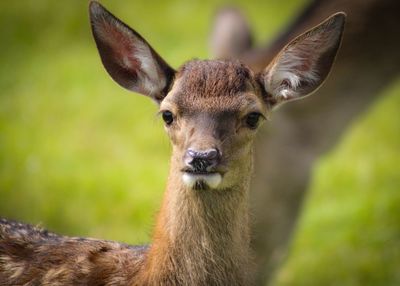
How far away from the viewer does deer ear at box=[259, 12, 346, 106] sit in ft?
20.8

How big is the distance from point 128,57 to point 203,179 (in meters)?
1.20

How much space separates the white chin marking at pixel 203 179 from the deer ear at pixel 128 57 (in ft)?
2.90

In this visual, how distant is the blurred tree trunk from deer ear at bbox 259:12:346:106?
3.29 m

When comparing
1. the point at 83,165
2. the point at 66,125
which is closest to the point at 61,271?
the point at 83,165

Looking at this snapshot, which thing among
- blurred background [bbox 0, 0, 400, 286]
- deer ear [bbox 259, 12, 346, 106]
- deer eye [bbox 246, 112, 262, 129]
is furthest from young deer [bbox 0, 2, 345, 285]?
blurred background [bbox 0, 0, 400, 286]

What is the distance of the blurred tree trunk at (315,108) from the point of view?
32.4ft

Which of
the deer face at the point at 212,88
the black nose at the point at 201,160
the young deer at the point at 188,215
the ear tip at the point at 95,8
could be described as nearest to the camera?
the black nose at the point at 201,160

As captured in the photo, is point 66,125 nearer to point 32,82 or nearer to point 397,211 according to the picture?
point 32,82

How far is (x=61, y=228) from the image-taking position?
10.6 m

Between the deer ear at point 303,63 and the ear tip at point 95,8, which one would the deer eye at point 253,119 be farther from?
the ear tip at point 95,8

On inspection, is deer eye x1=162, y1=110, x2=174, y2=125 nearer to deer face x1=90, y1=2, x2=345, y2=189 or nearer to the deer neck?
deer face x1=90, y1=2, x2=345, y2=189

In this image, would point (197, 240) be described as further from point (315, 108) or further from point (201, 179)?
point (315, 108)

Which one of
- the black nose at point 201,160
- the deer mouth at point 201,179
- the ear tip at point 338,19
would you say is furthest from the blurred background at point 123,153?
the black nose at point 201,160

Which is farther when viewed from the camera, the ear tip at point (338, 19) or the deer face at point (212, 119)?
the ear tip at point (338, 19)
